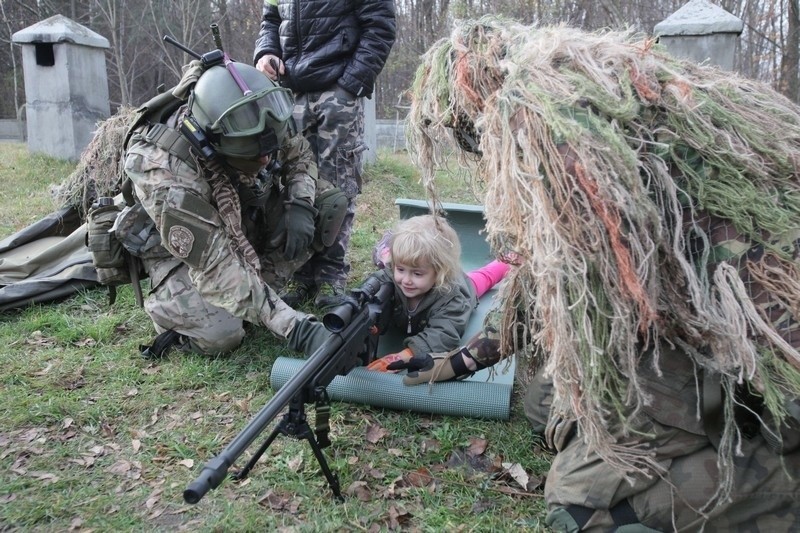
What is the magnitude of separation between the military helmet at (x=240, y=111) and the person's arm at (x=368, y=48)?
1.07 meters

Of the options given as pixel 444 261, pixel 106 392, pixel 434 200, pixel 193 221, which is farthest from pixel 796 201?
pixel 106 392

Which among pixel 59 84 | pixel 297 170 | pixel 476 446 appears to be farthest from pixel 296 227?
pixel 59 84

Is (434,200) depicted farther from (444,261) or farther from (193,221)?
(193,221)

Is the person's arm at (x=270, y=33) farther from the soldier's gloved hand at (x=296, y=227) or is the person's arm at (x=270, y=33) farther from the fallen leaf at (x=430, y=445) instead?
the fallen leaf at (x=430, y=445)

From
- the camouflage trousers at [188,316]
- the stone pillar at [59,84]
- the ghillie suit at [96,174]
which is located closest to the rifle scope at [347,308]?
the camouflage trousers at [188,316]

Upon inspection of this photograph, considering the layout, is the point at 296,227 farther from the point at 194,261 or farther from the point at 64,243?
the point at 64,243

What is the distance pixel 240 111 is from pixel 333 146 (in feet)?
4.58

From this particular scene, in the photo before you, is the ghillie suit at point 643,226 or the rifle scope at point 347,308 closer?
the ghillie suit at point 643,226

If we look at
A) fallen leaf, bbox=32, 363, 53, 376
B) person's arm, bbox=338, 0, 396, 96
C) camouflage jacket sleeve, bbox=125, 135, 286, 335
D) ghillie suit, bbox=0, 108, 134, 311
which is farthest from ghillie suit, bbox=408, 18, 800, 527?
ghillie suit, bbox=0, 108, 134, 311

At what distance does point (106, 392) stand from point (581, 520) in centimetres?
240

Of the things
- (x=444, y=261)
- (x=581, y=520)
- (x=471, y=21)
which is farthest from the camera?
(x=444, y=261)

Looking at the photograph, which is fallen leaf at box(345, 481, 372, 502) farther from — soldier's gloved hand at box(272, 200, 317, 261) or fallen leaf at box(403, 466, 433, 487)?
soldier's gloved hand at box(272, 200, 317, 261)

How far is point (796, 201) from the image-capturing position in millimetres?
1957

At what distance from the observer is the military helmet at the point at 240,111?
3.07 meters
